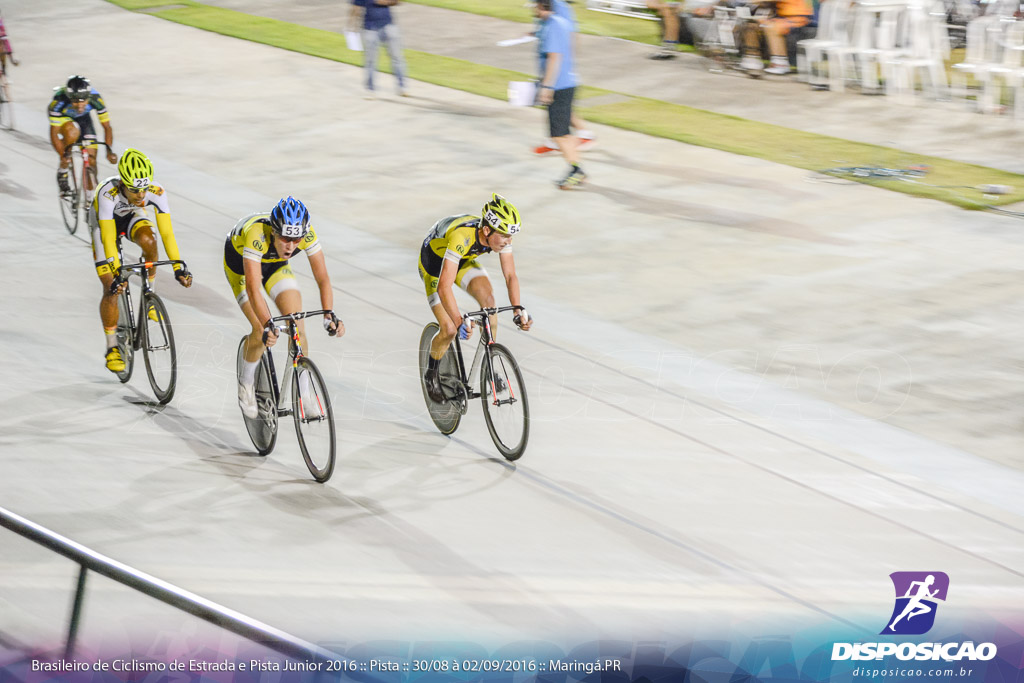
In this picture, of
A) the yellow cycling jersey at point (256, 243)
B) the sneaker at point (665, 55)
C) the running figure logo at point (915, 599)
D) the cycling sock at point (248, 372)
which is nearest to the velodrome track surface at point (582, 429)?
the running figure logo at point (915, 599)

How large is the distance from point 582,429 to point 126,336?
10.5ft

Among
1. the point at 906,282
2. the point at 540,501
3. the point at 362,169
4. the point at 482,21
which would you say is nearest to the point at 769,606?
the point at 540,501

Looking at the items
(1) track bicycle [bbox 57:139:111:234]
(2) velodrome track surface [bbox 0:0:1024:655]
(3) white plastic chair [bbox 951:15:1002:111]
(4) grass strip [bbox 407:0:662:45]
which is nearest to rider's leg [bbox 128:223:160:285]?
(2) velodrome track surface [bbox 0:0:1024:655]

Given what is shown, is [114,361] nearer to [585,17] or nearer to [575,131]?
[575,131]

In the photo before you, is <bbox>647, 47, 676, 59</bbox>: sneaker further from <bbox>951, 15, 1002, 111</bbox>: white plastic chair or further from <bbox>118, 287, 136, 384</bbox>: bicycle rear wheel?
<bbox>118, 287, 136, 384</bbox>: bicycle rear wheel

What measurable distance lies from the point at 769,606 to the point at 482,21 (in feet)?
55.2

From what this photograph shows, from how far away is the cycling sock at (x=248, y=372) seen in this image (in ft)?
20.1

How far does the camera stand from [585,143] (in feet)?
41.4

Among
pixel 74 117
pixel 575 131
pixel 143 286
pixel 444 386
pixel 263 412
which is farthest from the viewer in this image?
pixel 575 131

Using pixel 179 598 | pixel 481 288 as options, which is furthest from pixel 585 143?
pixel 179 598

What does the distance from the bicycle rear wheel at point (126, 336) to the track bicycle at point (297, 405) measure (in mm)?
1360

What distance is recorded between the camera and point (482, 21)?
20.1 meters

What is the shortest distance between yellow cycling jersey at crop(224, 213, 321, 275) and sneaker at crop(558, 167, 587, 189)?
5.96 m

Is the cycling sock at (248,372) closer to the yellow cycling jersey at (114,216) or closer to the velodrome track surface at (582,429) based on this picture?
the velodrome track surface at (582,429)
